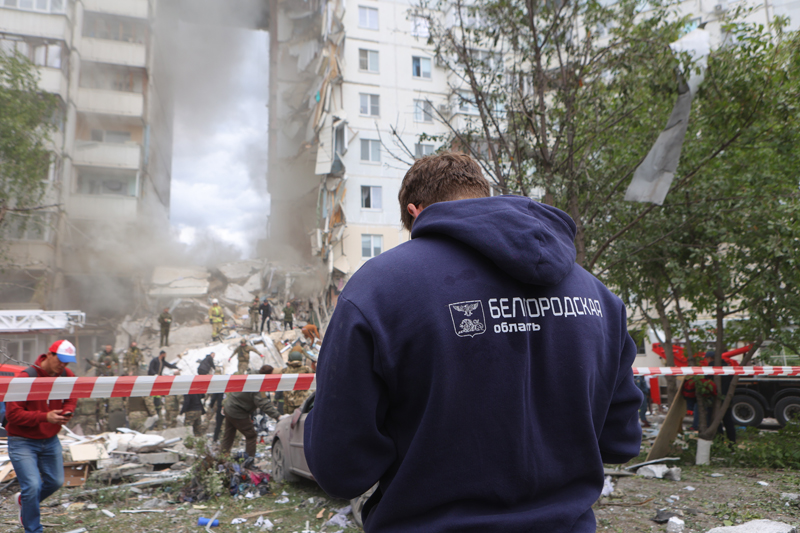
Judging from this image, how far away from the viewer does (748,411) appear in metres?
11.8

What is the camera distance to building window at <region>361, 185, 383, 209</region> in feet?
105

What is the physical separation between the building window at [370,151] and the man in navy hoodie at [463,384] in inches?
1231

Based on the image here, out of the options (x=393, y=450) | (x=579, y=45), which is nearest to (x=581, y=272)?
(x=393, y=450)

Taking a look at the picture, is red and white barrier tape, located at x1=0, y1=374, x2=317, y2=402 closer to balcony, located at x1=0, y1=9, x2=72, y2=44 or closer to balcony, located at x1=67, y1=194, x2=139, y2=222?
balcony, located at x1=67, y1=194, x2=139, y2=222

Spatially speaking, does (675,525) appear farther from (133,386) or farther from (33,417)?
(33,417)

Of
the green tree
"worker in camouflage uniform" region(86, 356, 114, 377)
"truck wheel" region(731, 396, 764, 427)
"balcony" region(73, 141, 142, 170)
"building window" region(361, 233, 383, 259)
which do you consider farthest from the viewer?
"building window" region(361, 233, 383, 259)

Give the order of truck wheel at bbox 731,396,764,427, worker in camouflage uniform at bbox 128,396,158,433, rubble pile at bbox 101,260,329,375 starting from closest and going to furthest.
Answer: truck wheel at bbox 731,396,764,427 → worker in camouflage uniform at bbox 128,396,158,433 → rubble pile at bbox 101,260,329,375

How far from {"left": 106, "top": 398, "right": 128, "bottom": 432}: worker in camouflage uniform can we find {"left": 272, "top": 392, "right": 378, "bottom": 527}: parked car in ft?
18.4

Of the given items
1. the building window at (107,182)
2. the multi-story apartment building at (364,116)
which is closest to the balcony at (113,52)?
the building window at (107,182)

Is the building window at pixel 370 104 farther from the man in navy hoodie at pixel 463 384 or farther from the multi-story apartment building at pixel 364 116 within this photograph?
the man in navy hoodie at pixel 463 384

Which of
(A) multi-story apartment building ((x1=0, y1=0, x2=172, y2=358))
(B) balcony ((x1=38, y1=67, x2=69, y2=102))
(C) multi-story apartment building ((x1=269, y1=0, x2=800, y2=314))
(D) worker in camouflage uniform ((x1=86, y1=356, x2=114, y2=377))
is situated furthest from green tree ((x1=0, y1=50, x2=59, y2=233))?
(C) multi-story apartment building ((x1=269, y1=0, x2=800, y2=314))

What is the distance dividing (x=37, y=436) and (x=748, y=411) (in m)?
13.1

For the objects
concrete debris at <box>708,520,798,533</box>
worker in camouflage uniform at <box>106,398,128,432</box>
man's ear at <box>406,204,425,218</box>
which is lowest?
concrete debris at <box>708,520,798,533</box>

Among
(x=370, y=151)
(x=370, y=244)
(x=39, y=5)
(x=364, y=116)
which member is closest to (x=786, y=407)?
(x=370, y=244)
